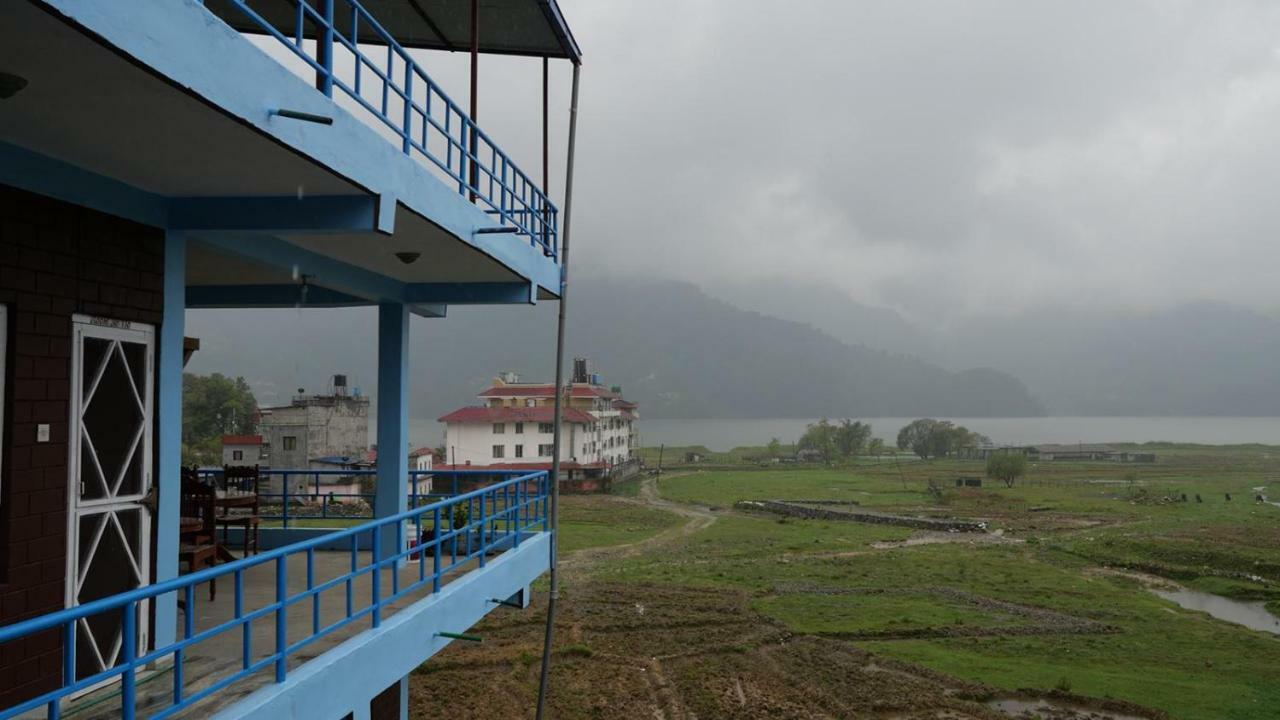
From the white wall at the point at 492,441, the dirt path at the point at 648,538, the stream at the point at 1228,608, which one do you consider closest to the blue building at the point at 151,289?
the dirt path at the point at 648,538

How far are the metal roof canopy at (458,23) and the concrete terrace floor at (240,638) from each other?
21.5ft

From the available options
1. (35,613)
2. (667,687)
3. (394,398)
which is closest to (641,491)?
(667,687)

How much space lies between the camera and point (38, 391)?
5.69m

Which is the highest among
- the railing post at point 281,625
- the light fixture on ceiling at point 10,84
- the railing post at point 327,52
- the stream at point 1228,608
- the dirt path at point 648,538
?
the railing post at point 327,52

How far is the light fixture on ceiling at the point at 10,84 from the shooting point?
12.8ft

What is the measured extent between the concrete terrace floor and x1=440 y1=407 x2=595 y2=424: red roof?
59646mm

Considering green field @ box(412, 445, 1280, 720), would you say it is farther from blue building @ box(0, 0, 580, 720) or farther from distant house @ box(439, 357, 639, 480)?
distant house @ box(439, 357, 639, 480)

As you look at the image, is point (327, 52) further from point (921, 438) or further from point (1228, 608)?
point (921, 438)


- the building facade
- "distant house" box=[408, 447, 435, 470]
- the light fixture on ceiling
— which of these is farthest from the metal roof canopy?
"distant house" box=[408, 447, 435, 470]

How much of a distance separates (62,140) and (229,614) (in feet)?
16.0

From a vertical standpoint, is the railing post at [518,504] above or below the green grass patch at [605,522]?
above

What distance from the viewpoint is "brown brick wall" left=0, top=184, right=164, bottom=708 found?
17.8 feet

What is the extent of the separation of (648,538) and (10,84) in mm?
41431

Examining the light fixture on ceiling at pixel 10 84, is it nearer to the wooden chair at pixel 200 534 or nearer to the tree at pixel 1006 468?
the wooden chair at pixel 200 534
